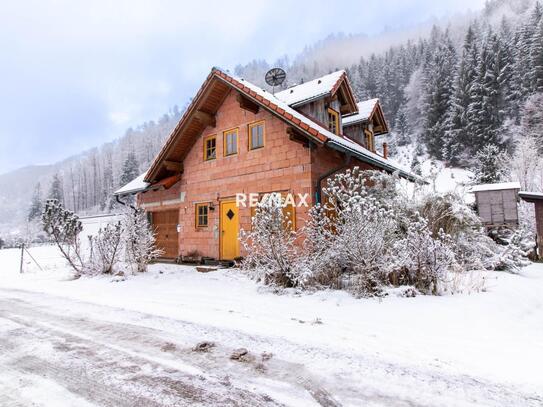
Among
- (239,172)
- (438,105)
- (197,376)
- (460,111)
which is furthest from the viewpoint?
(438,105)

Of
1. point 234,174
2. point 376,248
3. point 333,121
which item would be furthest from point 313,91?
point 376,248

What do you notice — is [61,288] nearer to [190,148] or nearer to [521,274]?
[190,148]

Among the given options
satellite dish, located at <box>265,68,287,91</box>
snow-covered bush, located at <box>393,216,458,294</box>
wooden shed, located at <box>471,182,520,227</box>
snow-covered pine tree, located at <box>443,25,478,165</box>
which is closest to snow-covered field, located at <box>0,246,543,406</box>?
snow-covered bush, located at <box>393,216,458,294</box>

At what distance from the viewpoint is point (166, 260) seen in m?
13.3

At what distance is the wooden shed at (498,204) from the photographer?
11.1 metres

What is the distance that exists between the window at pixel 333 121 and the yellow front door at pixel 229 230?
15.2ft

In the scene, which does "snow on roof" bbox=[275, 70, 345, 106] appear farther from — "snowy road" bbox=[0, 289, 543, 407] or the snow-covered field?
"snowy road" bbox=[0, 289, 543, 407]

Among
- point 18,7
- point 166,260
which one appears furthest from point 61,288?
point 18,7

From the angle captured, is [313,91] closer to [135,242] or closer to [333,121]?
[333,121]

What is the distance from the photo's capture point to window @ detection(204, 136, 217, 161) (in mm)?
12090

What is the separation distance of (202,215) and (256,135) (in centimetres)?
372

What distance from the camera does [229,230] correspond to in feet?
36.8

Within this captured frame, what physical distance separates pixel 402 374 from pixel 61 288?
27.8 feet

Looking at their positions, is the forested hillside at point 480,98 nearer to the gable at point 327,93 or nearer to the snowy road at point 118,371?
the gable at point 327,93
